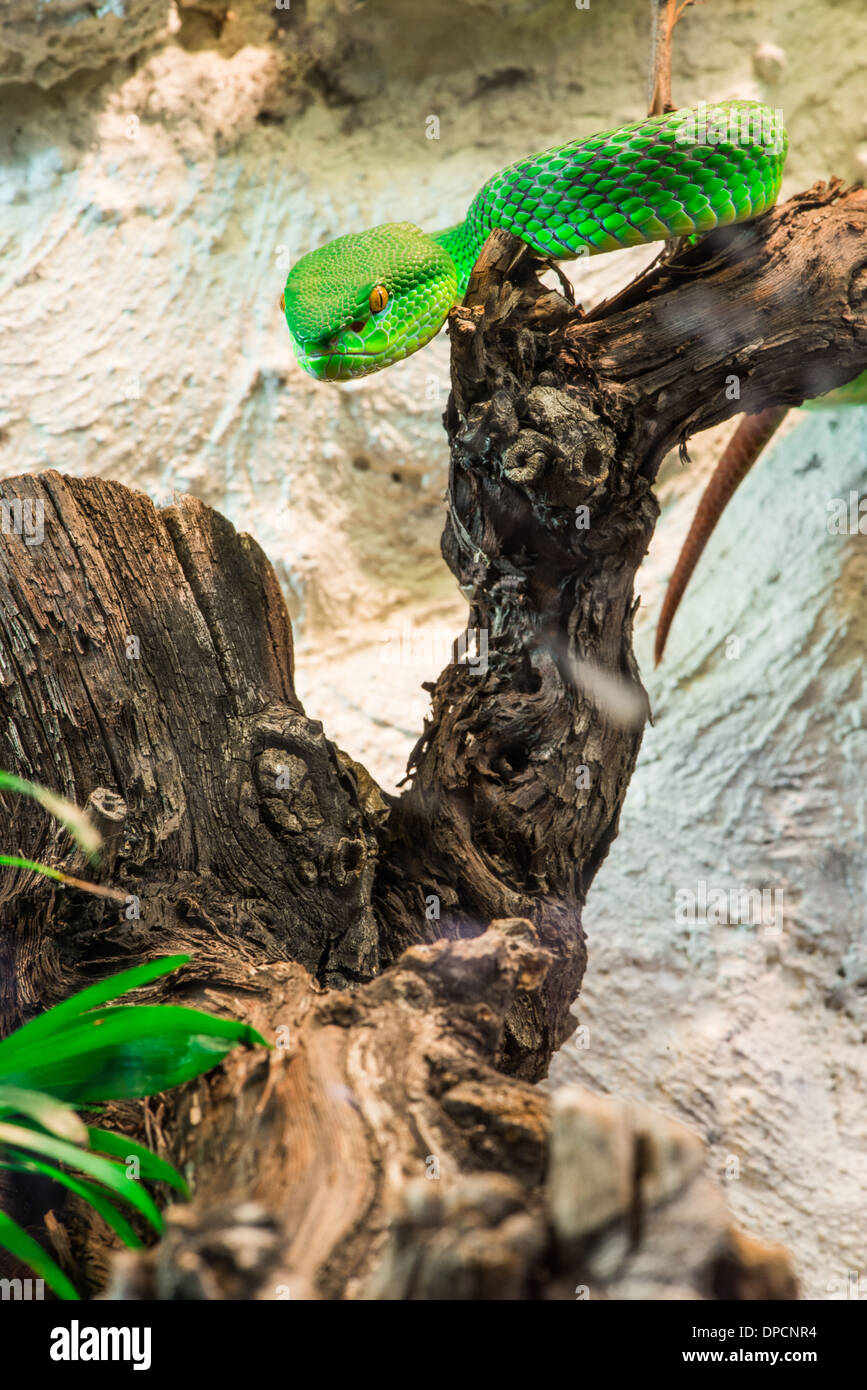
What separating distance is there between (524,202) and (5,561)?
1041mm

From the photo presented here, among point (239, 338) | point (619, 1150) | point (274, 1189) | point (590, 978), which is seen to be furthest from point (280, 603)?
point (239, 338)

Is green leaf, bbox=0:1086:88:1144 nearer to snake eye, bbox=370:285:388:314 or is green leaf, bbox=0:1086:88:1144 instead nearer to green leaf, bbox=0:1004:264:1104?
green leaf, bbox=0:1004:264:1104

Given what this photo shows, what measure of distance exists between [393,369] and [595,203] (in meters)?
1.70

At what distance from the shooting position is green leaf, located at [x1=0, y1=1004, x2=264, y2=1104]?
100 centimetres

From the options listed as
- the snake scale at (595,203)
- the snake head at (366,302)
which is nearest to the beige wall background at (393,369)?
the snake head at (366,302)

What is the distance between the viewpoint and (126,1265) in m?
0.81

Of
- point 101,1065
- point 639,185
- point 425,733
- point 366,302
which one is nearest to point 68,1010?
point 101,1065

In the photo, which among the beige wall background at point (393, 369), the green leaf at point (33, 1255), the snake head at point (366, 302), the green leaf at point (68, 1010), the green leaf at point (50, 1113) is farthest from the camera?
the beige wall background at point (393, 369)

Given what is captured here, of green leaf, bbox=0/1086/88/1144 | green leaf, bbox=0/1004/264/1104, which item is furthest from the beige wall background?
green leaf, bbox=0/1086/88/1144

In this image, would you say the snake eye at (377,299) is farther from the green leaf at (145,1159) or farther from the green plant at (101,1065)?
the green leaf at (145,1159)

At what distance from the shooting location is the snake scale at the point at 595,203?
158cm

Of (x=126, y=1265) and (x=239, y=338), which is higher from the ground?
(x=239, y=338)

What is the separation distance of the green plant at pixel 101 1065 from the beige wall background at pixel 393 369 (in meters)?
1.94
